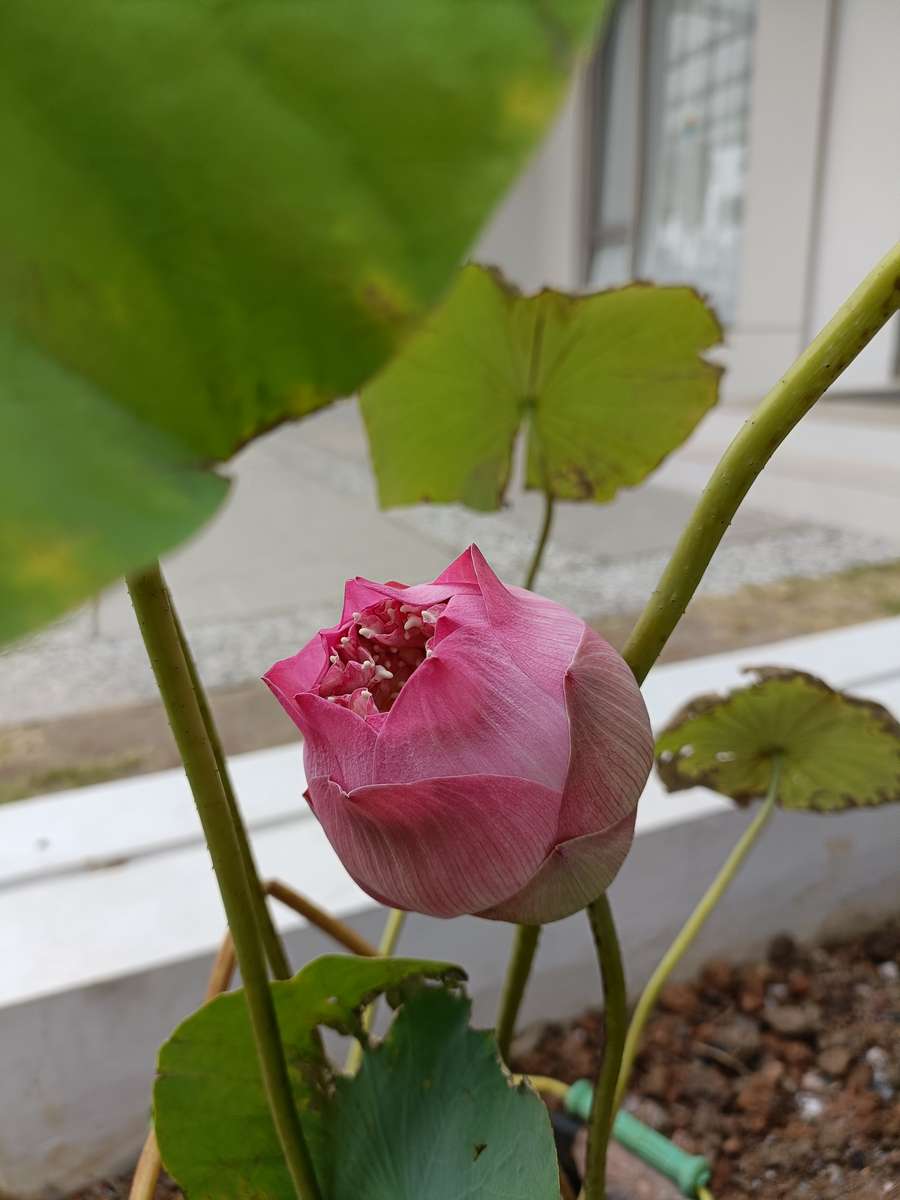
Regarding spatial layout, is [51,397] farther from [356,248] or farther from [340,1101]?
[340,1101]

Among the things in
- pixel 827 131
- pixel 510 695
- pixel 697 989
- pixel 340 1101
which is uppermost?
pixel 827 131

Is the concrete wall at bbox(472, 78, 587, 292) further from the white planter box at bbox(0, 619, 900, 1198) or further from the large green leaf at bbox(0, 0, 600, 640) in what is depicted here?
the large green leaf at bbox(0, 0, 600, 640)

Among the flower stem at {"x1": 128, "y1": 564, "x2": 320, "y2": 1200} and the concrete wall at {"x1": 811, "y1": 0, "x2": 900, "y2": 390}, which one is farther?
the concrete wall at {"x1": 811, "y1": 0, "x2": 900, "y2": 390}

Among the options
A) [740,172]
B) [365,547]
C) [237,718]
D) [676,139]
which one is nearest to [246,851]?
[237,718]

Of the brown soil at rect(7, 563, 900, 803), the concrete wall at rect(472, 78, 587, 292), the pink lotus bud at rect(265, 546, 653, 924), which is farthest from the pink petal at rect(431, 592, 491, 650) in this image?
the concrete wall at rect(472, 78, 587, 292)

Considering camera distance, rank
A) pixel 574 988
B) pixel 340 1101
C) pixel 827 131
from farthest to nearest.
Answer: pixel 827 131 < pixel 574 988 < pixel 340 1101

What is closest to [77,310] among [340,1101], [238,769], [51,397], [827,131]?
[51,397]
